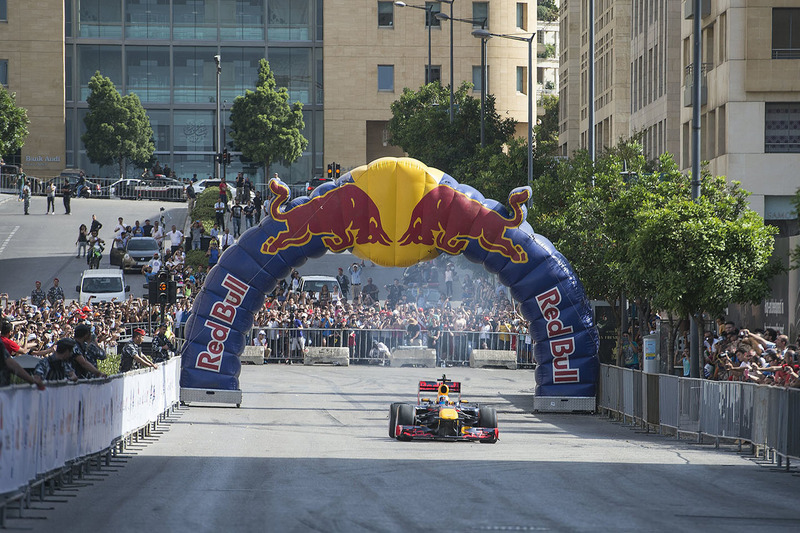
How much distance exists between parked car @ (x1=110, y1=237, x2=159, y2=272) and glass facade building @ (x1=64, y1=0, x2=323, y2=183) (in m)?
34.8

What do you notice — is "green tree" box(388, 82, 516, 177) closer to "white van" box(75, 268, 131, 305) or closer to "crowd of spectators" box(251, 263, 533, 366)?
"crowd of spectators" box(251, 263, 533, 366)

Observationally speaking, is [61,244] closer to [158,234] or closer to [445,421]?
[158,234]

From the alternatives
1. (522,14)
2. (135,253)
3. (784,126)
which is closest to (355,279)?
(135,253)

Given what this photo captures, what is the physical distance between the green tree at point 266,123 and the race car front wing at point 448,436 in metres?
61.4

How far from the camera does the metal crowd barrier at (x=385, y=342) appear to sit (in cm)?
4406

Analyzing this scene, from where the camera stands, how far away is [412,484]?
15992 millimetres

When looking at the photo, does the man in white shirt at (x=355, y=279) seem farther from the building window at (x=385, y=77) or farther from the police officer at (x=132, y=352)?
the building window at (x=385, y=77)

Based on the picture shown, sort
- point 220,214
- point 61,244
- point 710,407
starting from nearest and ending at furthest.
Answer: point 710,407 < point 220,214 < point 61,244

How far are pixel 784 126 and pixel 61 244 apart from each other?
32673mm

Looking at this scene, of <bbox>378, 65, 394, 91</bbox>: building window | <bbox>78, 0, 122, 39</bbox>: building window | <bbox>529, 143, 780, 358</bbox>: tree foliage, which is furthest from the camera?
<bbox>378, 65, 394, 91</bbox>: building window

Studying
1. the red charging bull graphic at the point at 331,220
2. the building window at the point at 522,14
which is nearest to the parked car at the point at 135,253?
the red charging bull graphic at the point at 331,220

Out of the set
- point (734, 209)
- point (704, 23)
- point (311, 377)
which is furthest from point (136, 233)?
point (734, 209)

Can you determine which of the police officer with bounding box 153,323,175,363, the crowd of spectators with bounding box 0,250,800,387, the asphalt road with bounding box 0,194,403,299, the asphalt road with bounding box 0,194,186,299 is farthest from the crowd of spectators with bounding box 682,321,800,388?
the asphalt road with bounding box 0,194,186,299

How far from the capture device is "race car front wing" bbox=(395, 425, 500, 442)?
22297 millimetres
